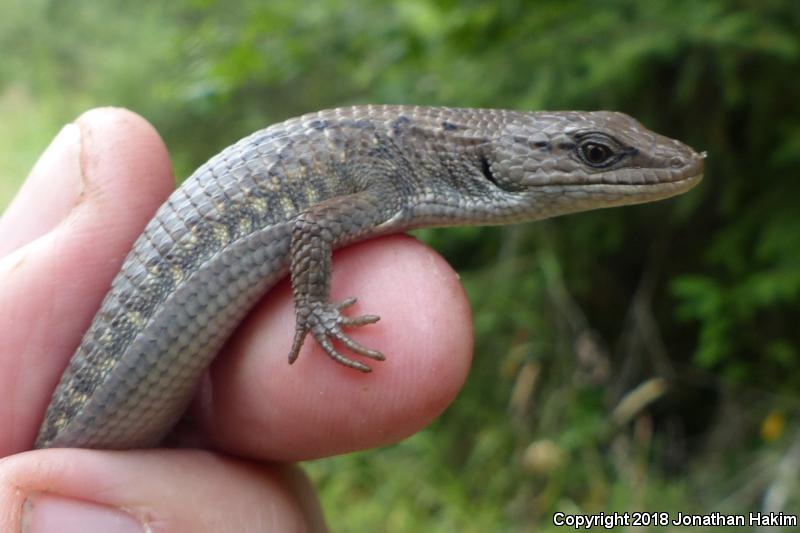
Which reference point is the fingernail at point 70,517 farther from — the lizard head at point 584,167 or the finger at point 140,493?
the lizard head at point 584,167

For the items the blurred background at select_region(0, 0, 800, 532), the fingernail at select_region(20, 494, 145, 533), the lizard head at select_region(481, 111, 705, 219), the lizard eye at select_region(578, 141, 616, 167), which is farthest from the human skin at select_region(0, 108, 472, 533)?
the blurred background at select_region(0, 0, 800, 532)

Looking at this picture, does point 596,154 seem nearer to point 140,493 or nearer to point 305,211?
point 305,211

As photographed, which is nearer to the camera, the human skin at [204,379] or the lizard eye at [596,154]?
the human skin at [204,379]

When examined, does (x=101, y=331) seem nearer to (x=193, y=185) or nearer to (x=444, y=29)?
(x=193, y=185)

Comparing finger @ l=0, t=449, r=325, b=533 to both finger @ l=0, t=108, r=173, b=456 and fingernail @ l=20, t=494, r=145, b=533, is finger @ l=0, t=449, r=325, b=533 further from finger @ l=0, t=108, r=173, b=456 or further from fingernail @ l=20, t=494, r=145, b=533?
finger @ l=0, t=108, r=173, b=456

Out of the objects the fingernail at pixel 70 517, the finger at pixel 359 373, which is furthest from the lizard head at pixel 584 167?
the fingernail at pixel 70 517

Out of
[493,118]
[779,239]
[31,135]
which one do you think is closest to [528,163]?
[493,118]
